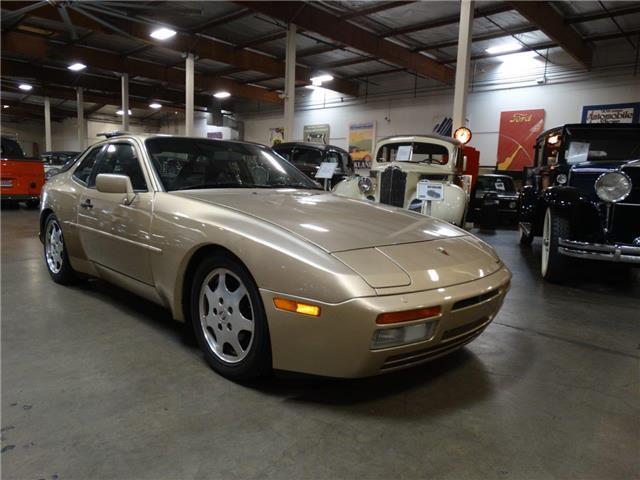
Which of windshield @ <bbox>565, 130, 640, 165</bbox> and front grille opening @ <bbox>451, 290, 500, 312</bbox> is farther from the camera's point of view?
windshield @ <bbox>565, 130, 640, 165</bbox>

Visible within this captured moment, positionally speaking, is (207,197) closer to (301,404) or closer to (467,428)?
(301,404)

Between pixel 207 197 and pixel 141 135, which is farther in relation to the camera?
pixel 141 135

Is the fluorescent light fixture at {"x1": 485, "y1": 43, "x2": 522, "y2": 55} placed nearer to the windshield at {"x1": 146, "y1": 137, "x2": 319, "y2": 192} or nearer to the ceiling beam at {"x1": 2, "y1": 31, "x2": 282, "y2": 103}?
the ceiling beam at {"x1": 2, "y1": 31, "x2": 282, "y2": 103}

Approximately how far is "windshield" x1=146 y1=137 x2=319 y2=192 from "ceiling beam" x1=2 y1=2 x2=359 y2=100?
695 cm

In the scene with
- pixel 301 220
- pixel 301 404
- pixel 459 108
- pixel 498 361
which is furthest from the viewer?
pixel 459 108

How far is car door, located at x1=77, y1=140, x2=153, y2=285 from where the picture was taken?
248cm

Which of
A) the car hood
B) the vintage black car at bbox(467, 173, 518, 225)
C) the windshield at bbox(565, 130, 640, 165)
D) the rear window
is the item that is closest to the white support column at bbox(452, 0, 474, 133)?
the vintage black car at bbox(467, 173, 518, 225)

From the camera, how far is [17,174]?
374 inches

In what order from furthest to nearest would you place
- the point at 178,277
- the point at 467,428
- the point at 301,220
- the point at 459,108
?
the point at 459,108 → the point at 178,277 → the point at 301,220 → the point at 467,428

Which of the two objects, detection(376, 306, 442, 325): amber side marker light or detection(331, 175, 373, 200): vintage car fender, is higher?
detection(331, 175, 373, 200): vintage car fender

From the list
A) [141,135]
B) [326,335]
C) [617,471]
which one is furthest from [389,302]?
[141,135]

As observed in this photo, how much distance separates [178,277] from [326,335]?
94 cm

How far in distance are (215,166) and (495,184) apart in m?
9.24

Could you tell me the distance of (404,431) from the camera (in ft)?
5.59
